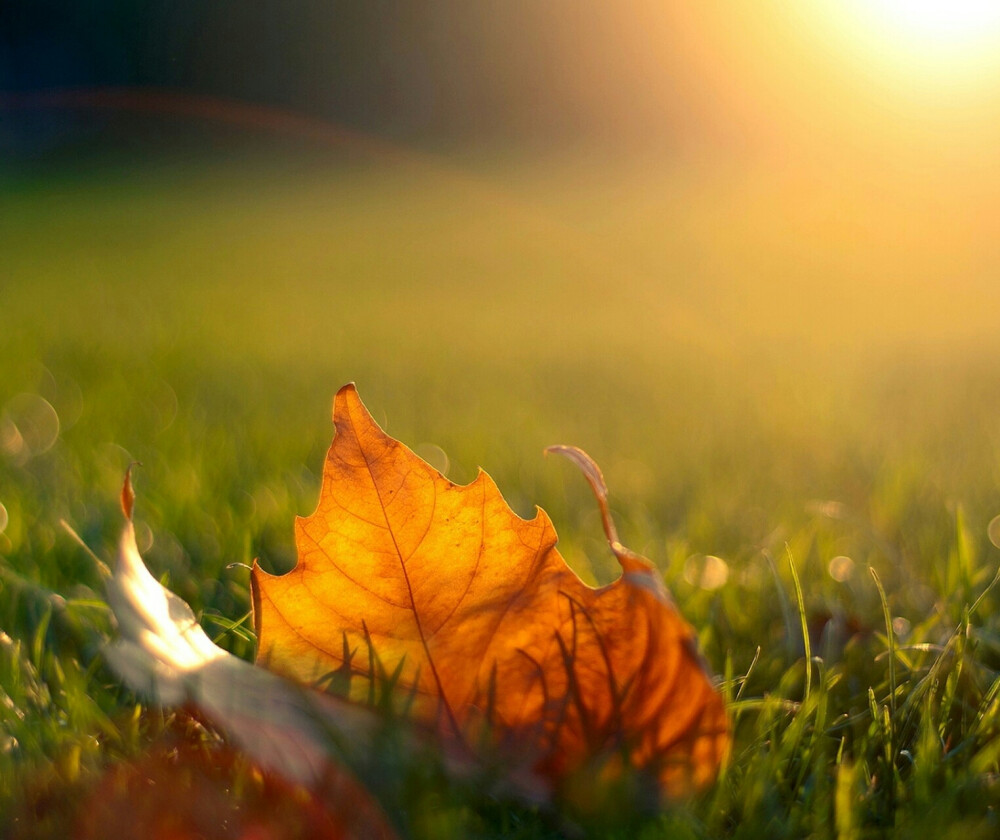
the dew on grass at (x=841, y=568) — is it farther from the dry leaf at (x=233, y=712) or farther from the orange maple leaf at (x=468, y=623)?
the dry leaf at (x=233, y=712)

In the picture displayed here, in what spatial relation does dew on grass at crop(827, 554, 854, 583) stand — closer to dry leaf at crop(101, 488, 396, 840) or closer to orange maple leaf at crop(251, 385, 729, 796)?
orange maple leaf at crop(251, 385, 729, 796)

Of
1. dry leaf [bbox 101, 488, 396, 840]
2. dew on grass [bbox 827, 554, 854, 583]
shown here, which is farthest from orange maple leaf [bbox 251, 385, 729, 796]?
dew on grass [bbox 827, 554, 854, 583]

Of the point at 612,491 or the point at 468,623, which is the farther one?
the point at 612,491

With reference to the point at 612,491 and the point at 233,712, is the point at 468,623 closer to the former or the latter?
the point at 233,712

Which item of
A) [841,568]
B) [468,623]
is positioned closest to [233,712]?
[468,623]

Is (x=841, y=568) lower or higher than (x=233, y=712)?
lower
